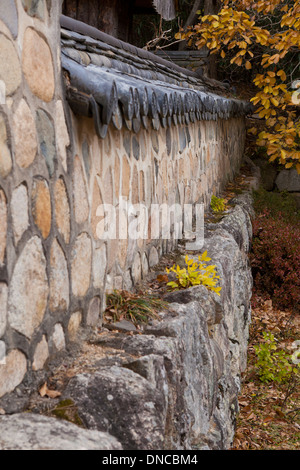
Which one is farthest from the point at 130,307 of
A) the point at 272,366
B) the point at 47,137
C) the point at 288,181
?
the point at 288,181

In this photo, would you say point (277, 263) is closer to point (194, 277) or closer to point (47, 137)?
point (194, 277)

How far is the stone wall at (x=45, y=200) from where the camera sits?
1812 mm

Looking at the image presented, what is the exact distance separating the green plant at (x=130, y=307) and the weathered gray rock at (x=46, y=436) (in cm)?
101

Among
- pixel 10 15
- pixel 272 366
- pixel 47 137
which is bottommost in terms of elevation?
pixel 272 366

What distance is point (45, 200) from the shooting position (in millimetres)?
2066

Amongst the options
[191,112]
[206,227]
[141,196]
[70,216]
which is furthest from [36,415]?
[206,227]

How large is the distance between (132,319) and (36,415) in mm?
1037

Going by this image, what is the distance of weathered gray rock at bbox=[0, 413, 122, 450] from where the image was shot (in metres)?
1.59

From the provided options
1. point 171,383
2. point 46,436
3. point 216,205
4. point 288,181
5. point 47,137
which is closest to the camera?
point 46,436

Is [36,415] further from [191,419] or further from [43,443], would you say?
[191,419]

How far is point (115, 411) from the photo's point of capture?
6.30 ft
